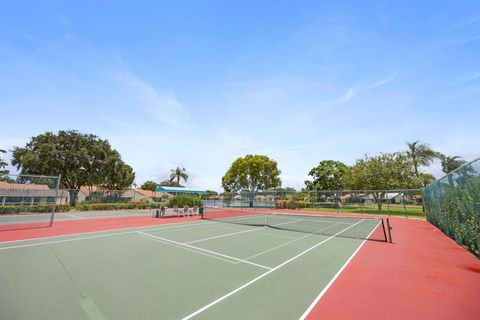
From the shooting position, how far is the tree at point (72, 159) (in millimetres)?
33188

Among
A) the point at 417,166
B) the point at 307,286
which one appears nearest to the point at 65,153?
the point at 307,286

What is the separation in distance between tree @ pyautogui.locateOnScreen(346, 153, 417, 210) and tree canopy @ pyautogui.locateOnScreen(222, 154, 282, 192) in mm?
18550

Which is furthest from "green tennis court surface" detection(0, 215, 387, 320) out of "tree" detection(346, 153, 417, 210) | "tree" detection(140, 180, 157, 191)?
"tree" detection(140, 180, 157, 191)

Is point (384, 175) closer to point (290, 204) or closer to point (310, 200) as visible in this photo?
point (310, 200)

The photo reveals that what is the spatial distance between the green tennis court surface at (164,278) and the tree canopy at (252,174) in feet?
124

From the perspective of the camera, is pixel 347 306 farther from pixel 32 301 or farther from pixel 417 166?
pixel 417 166

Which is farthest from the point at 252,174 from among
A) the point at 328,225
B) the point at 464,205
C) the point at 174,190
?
the point at 464,205

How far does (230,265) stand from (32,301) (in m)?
4.85

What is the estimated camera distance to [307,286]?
5.63 metres

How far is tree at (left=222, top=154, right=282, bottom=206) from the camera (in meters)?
48.4

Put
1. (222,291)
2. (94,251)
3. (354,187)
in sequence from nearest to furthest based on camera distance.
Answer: (222,291) → (94,251) → (354,187)

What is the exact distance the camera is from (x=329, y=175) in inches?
1859

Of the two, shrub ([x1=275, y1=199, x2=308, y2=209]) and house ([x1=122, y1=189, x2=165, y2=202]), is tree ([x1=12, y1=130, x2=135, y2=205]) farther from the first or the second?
shrub ([x1=275, y1=199, x2=308, y2=209])

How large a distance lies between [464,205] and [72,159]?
44131 mm
